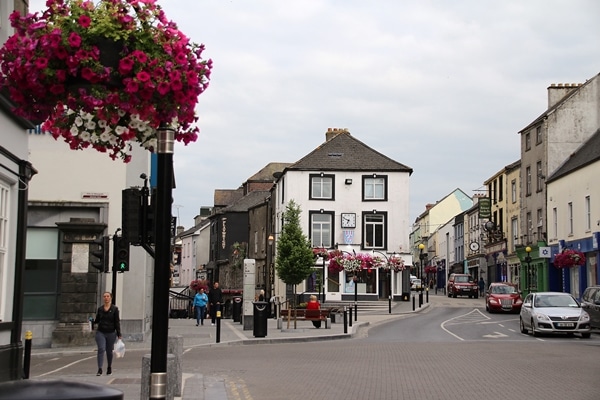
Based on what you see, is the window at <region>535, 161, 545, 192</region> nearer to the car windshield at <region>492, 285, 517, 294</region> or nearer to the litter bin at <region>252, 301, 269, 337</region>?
the car windshield at <region>492, 285, 517, 294</region>

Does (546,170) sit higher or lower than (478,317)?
higher

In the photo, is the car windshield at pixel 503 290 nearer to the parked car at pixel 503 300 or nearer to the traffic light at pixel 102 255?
the parked car at pixel 503 300

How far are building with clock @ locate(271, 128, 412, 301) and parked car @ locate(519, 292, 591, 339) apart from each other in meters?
26.6

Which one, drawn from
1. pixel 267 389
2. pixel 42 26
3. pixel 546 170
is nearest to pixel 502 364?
pixel 267 389

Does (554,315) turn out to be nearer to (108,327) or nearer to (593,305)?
(593,305)

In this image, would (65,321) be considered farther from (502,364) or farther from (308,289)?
(308,289)

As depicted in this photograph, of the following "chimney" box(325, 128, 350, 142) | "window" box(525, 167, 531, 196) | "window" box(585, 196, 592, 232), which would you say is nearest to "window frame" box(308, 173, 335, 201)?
"chimney" box(325, 128, 350, 142)

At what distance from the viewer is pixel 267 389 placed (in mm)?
14305

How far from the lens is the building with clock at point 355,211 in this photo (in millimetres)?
55500

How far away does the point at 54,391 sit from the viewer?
340cm

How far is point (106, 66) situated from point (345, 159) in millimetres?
50811

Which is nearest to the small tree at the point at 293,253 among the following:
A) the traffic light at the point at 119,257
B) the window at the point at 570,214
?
the window at the point at 570,214

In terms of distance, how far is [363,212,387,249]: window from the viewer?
5609 centimetres

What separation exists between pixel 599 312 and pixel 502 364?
12.3m
